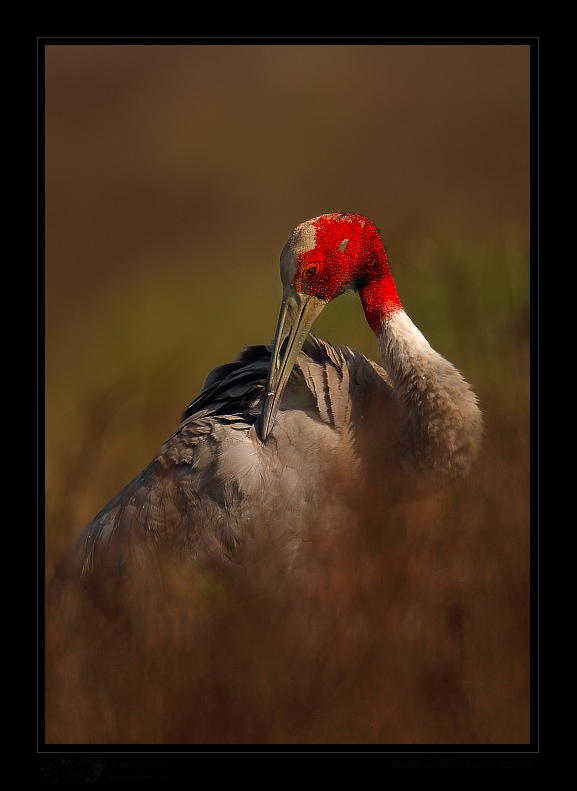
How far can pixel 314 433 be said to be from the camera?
106 inches

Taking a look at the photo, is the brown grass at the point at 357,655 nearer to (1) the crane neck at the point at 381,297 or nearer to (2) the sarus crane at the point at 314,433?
→ (2) the sarus crane at the point at 314,433

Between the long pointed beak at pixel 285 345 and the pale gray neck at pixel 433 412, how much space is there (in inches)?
13.4

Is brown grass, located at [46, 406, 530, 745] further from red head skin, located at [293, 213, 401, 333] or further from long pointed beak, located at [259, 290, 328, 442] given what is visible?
red head skin, located at [293, 213, 401, 333]

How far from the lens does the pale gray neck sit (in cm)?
261

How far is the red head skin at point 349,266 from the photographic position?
263cm

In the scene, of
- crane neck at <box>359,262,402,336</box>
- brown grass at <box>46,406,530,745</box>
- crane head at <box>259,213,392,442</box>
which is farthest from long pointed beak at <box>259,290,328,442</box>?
brown grass at <box>46,406,530,745</box>

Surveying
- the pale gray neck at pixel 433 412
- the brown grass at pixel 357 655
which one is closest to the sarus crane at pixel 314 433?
the pale gray neck at pixel 433 412

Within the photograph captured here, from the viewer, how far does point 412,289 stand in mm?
2822

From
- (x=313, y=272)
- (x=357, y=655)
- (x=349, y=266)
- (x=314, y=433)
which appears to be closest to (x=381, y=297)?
(x=349, y=266)

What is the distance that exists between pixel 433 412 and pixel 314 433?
16.1 inches

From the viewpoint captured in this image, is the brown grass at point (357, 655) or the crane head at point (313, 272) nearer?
the brown grass at point (357, 655)

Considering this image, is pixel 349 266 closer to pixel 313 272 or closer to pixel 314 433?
pixel 313 272

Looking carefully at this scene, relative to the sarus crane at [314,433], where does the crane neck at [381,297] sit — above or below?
above

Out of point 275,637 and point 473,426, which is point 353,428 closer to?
point 473,426
